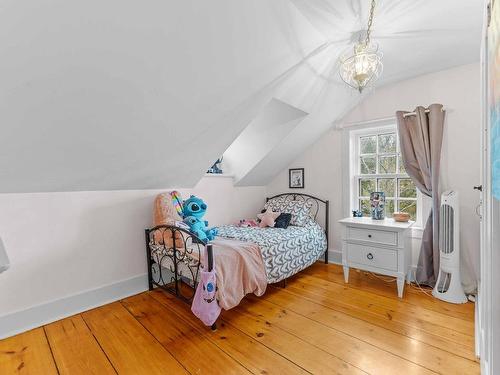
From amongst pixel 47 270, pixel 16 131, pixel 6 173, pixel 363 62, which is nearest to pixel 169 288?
pixel 47 270

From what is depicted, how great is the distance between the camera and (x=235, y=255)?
7.27ft

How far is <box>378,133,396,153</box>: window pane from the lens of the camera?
3.08 metres

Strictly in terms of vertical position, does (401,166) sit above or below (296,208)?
above

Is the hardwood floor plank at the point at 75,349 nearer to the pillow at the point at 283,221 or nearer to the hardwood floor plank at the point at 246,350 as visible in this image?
the hardwood floor plank at the point at 246,350

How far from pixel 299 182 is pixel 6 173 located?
320 cm

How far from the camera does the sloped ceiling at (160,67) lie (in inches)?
53.6

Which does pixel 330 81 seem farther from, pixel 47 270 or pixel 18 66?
pixel 47 270

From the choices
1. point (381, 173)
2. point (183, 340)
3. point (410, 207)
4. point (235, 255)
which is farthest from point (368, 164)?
Answer: point (183, 340)

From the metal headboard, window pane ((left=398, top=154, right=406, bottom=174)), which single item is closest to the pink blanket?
the metal headboard

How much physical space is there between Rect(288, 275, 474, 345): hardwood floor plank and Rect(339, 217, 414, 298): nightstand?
0.23 m

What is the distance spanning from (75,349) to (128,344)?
36 cm

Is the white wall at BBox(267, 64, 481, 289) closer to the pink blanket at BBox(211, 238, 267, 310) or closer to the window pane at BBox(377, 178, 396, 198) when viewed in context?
the window pane at BBox(377, 178, 396, 198)

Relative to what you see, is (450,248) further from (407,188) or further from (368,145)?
(368,145)

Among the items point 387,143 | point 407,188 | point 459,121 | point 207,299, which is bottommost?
point 207,299
